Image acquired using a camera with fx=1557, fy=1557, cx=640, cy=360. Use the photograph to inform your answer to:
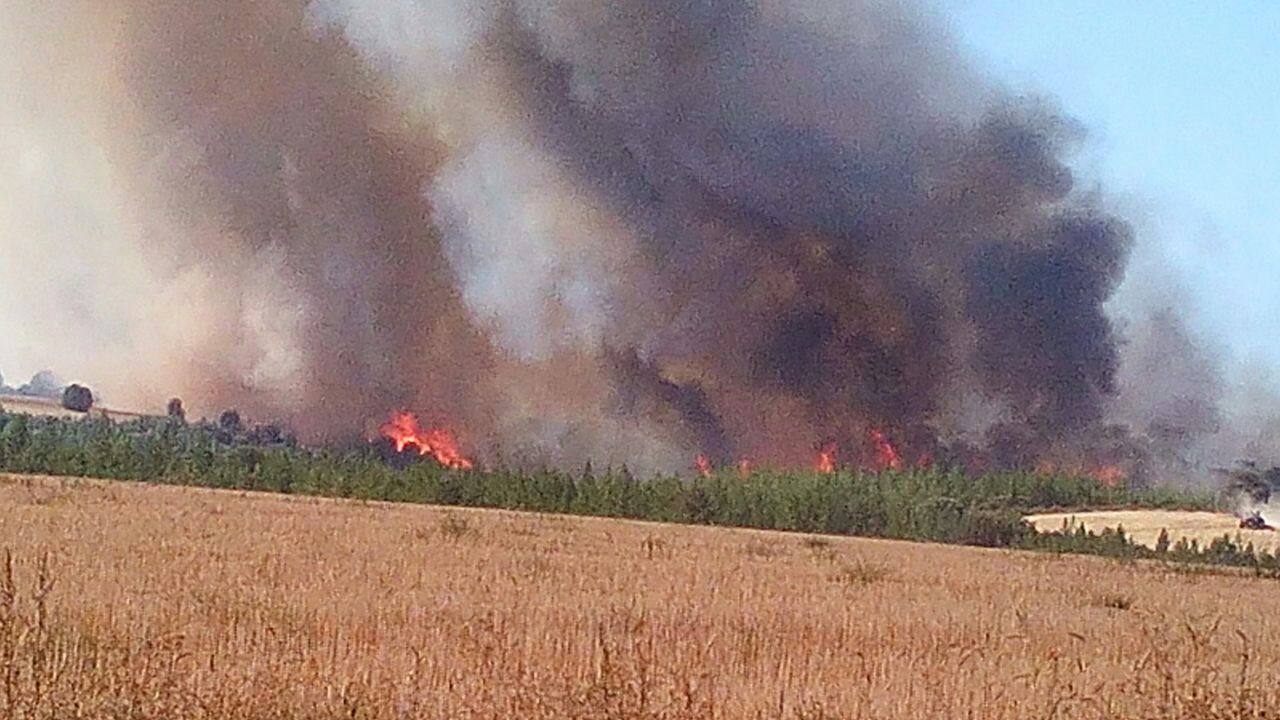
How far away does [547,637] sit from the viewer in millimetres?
10273

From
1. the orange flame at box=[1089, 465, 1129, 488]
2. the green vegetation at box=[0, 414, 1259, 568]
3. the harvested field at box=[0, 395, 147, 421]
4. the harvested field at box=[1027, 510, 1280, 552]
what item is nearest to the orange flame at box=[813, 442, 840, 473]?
the green vegetation at box=[0, 414, 1259, 568]

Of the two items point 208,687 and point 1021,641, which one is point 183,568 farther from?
point 1021,641

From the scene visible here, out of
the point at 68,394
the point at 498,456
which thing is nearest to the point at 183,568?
the point at 498,456

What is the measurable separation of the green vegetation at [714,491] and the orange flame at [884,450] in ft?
30.9

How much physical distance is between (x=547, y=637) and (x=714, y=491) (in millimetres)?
40508

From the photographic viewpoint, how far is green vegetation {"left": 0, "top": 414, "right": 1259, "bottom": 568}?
45719mm

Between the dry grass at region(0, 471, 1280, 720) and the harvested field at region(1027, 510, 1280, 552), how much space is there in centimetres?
2858

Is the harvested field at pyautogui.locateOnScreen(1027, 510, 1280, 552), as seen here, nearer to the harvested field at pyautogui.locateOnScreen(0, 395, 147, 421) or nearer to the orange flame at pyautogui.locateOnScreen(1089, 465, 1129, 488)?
the orange flame at pyautogui.locateOnScreen(1089, 465, 1129, 488)

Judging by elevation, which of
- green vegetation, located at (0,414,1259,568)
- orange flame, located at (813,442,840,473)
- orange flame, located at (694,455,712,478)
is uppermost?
orange flame, located at (813,442,840,473)

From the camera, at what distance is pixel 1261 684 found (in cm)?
1043

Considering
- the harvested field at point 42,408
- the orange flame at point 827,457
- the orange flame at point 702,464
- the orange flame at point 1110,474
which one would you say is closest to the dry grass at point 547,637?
the orange flame at point 827,457

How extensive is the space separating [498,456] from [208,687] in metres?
63.9

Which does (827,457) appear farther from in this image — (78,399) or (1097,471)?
(78,399)

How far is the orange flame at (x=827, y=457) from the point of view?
228 feet
